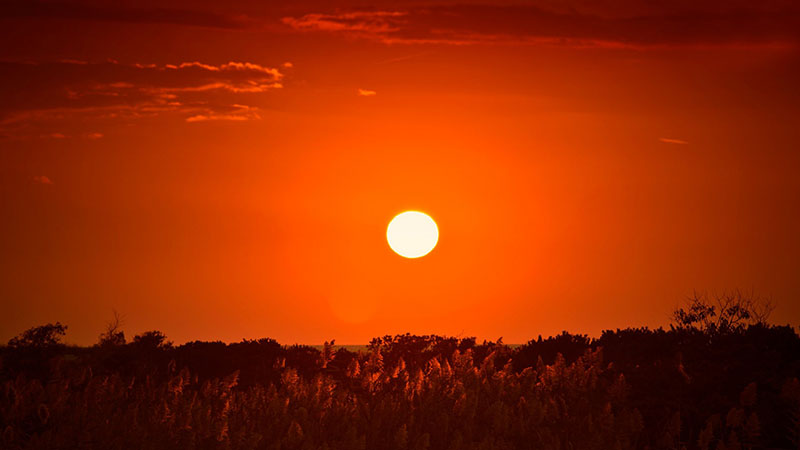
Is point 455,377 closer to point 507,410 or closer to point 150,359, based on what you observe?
point 507,410

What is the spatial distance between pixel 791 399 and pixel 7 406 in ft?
44.9

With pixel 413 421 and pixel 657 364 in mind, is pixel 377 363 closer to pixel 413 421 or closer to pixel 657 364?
pixel 413 421

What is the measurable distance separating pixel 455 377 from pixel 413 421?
252cm

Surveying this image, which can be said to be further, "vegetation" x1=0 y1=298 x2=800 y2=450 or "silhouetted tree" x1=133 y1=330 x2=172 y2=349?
"silhouetted tree" x1=133 y1=330 x2=172 y2=349

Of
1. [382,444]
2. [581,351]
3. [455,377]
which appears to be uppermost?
[581,351]

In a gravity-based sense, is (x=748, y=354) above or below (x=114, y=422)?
above

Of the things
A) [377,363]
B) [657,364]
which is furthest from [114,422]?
[657,364]

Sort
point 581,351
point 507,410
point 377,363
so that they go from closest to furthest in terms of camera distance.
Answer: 1. point 507,410
2. point 377,363
3. point 581,351

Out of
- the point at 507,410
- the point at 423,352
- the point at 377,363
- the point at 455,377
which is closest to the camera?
the point at 507,410

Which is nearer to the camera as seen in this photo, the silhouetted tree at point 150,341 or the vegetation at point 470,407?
the vegetation at point 470,407

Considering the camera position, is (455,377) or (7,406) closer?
(7,406)

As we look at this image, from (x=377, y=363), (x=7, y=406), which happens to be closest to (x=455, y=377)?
(x=377, y=363)

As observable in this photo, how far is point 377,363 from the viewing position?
2019 cm

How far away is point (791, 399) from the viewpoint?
51.9 feet
